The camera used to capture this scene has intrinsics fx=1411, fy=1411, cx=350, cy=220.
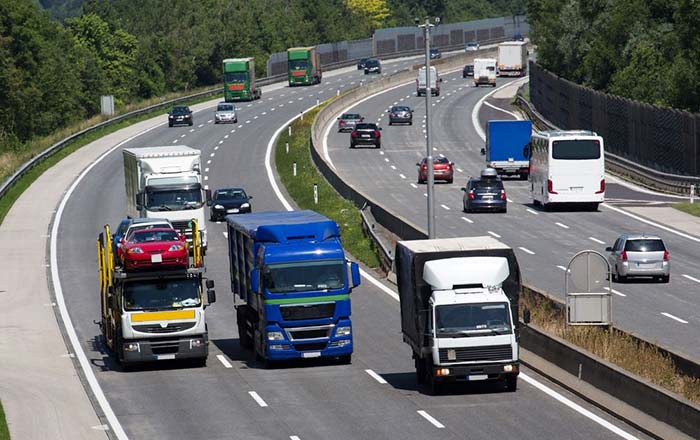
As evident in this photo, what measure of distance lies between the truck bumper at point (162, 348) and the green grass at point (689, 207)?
37.9 metres

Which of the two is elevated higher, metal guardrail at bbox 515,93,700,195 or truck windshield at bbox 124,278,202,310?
truck windshield at bbox 124,278,202,310

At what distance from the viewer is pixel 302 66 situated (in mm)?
152375

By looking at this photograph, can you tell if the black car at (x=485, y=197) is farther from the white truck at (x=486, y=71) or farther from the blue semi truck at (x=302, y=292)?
the white truck at (x=486, y=71)

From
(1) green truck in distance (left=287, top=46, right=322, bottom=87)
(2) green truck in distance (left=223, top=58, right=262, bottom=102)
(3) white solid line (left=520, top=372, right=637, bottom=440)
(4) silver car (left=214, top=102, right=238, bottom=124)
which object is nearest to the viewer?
(3) white solid line (left=520, top=372, right=637, bottom=440)

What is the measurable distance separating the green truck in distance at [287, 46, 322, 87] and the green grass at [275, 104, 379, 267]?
41519 millimetres

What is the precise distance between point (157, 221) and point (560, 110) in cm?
7749

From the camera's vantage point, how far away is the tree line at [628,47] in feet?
314

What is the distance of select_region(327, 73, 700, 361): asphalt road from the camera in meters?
42.7

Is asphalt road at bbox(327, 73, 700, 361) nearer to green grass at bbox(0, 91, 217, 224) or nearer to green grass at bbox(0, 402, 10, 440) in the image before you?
green grass at bbox(0, 402, 10, 440)

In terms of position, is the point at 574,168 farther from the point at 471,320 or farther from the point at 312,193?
the point at 471,320

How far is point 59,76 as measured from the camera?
155 m

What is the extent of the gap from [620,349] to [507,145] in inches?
2117

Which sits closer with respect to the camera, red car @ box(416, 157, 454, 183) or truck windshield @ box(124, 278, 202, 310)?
truck windshield @ box(124, 278, 202, 310)

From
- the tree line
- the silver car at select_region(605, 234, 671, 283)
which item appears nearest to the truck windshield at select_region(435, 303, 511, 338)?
the silver car at select_region(605, 234, 671, 283)
